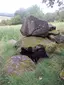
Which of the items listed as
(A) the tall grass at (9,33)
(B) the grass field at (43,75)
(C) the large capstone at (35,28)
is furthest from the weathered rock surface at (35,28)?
(A) the tall grass at (9,33)

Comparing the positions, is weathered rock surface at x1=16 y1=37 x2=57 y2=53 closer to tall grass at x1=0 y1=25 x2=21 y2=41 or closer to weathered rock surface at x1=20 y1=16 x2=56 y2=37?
weathered rock surface at x1=20 y1=16 x2=56 y2=37

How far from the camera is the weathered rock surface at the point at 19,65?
9.30 m

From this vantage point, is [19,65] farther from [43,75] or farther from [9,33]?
[9,33]

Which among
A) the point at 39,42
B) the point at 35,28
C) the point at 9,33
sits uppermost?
the point at 35,28

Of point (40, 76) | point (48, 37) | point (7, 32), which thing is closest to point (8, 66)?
point (40, 76)

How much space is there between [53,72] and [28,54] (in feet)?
8.34

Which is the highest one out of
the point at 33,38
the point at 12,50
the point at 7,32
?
the point at 33,38

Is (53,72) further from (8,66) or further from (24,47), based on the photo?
(24,47)

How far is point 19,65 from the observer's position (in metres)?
9.64

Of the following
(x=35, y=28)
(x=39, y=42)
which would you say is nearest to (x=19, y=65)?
(x=39, y=42)

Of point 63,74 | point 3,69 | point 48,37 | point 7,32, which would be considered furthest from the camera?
point 7,32

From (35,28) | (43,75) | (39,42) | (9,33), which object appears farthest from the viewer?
(9,33)

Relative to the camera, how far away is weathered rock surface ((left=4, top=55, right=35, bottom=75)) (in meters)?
9.30

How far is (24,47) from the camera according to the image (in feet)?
36.7
